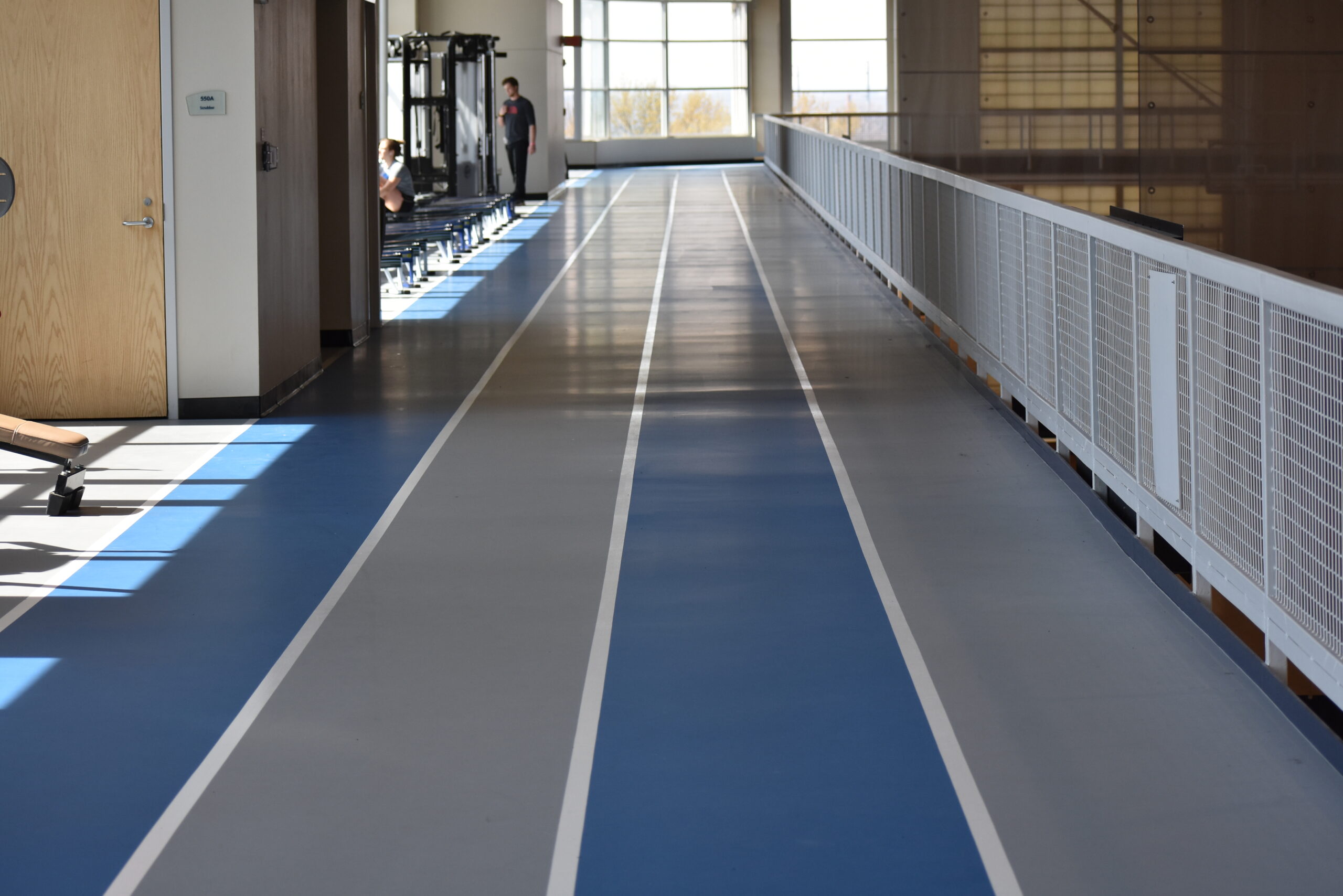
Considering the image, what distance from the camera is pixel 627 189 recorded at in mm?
30234

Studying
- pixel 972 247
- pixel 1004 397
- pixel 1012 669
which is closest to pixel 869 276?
pixel 972 247

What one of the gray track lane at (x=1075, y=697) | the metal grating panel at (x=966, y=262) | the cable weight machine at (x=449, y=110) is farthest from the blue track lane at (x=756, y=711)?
the cable weight machine at (x=449, y=110)

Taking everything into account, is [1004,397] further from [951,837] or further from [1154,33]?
[951,837]

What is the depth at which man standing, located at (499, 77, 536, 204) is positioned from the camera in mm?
24984

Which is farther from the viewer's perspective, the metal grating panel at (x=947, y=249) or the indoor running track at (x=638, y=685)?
the metal grating panel at (x=947, y=249)

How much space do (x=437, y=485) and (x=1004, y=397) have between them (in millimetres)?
3202

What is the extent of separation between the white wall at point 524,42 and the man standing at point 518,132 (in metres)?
0.80

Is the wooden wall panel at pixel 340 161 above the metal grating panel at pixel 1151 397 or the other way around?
above

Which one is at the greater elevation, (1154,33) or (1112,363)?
(1154,33)

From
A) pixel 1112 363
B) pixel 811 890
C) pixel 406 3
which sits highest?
pixel 406 3

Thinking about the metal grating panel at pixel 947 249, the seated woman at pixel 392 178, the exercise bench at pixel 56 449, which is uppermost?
the seated woman at pixel 392 178

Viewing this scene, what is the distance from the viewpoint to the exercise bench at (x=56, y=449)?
6363 millimetres

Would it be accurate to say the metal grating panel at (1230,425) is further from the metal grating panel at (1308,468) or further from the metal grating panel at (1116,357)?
the metal grating panel at (1116,357)

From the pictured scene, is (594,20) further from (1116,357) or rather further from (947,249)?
(1116,357)
